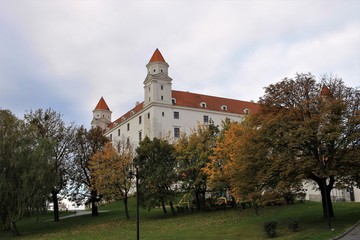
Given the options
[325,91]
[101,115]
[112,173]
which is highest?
[101,115]

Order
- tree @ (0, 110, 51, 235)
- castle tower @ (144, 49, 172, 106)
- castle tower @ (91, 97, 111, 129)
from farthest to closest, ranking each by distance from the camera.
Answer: castle tower @ (91, 97, 111, 129)
castle tower @ (144, 49, 172, 106)
tree @ (0, 110, 51, 235)

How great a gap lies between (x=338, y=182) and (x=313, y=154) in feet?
Answer: 7.54

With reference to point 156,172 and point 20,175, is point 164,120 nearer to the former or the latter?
point 156,172

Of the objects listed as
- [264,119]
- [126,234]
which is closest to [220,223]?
[126,234]

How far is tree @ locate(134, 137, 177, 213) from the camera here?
3788 centimetres

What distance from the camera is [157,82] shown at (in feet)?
247

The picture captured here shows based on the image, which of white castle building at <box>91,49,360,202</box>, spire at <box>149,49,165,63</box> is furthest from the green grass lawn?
spire at <box>149,49,165,63</box>

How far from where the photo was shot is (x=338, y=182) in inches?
973

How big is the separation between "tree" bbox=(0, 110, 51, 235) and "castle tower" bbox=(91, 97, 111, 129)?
6177cm

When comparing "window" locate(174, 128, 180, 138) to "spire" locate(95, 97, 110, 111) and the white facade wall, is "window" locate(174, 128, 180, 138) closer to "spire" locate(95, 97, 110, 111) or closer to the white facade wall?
the white facade wall

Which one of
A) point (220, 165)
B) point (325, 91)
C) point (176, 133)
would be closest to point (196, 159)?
point (220, 165)

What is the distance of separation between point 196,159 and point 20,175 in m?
16.4

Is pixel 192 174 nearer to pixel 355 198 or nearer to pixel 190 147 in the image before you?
pixel 190 147

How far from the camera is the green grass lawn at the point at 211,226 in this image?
24.3 meters
